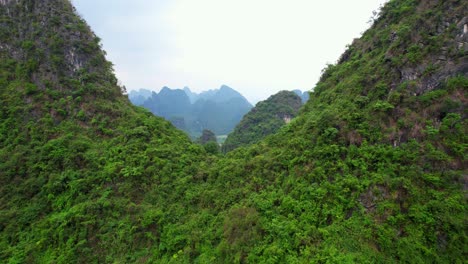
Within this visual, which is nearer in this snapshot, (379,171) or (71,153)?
(379,171)

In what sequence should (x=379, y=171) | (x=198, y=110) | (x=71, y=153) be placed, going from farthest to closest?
(x=198, y=110) → (x=71, y=153) → (x=379, y=171)

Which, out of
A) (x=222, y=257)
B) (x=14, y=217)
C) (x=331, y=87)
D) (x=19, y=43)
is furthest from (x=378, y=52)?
(x=19, y=43)

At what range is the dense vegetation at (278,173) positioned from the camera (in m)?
7.09

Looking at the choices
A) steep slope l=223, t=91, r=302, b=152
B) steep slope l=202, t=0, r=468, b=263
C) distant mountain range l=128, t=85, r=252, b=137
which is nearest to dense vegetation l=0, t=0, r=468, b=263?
steep slope l=202, t=0, r=468, b=263

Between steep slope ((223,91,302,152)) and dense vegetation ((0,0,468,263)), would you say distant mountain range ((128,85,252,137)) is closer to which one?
steep slope ((223,91,302,152))

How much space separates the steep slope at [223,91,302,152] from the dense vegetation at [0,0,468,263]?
17194mm

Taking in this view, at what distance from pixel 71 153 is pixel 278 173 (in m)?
10.9

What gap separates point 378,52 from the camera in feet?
36.9

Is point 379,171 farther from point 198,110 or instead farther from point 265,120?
point 198,110

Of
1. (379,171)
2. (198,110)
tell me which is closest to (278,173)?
(379,171)

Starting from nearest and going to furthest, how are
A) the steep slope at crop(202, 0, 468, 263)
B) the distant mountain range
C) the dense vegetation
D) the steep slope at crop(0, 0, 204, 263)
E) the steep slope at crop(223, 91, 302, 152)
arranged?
the steep slope at crop(202, 0, 468, 263) → the dense vegetation → the steep slope at crop(0, 0, 204, 263) → the steep slope at crop(223, 91, 302, 152) → the distant mountain range

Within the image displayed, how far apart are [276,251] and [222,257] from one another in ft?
6.88

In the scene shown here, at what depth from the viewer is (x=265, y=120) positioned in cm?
3391

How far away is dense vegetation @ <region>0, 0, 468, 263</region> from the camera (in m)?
7.09
